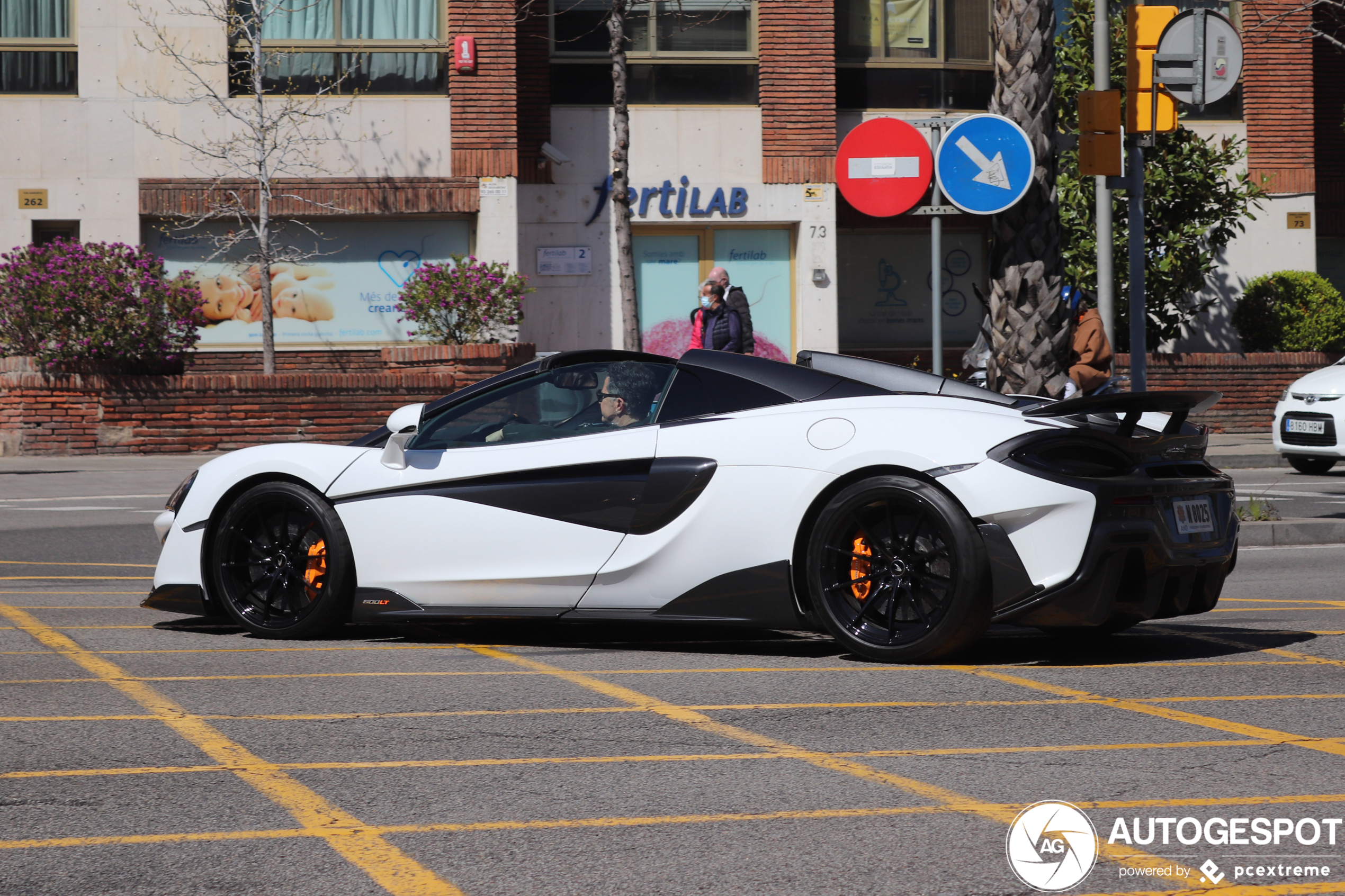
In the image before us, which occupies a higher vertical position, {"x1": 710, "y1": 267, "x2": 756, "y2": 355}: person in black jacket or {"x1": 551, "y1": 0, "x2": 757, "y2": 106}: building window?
{"x1": 551, "y1": 0, "x2": 757, "y2": 106}: building window

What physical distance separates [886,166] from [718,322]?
214 inches

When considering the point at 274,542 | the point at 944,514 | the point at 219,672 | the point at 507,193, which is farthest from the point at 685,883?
the point at 507,193

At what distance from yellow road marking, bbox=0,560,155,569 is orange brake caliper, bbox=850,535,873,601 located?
5.38 meters

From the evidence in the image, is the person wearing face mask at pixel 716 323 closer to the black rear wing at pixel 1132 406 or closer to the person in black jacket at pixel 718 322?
the person in black jacket at pixel 718 322

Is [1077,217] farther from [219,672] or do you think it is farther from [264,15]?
[219,672]

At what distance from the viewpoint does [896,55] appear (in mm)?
24406

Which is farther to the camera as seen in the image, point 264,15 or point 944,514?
point 264,15

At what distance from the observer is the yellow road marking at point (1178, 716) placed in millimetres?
4582

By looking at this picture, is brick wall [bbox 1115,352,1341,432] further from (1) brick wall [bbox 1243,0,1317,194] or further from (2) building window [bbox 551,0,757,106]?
(2) building window [bbox 551,0,757,106]

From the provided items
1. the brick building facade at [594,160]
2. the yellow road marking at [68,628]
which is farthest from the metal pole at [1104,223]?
the yellow road marking at [68,628]

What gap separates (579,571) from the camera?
6148 millimetres

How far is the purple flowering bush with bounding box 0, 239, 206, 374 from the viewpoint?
19.8 metres

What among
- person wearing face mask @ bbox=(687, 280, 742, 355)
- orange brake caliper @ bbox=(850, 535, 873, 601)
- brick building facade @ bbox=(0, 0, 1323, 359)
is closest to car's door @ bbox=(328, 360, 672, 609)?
orange brake caliper @ bbox=(850, 535, 873, 601)

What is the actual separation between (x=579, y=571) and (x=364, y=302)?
57.4 ft
